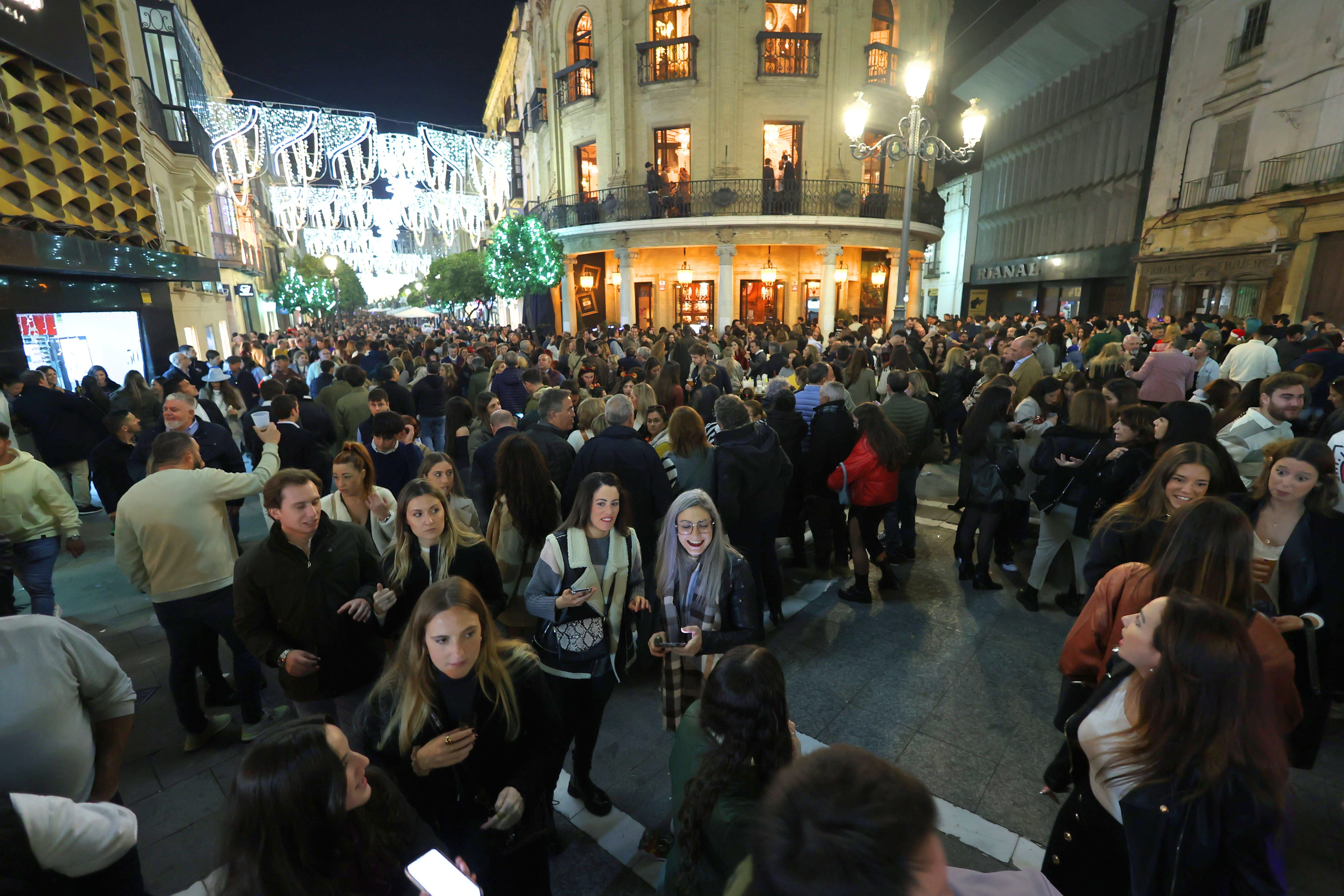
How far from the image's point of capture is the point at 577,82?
21531 mm

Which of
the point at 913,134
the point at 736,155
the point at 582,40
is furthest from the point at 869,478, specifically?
the point at 582,40

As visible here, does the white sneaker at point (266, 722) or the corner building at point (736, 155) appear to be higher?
the corner building at point (736, 155)

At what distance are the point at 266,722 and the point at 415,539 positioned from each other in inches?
78.2

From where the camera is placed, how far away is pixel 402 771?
2.01m

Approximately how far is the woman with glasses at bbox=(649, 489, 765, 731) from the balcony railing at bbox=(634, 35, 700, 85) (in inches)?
812

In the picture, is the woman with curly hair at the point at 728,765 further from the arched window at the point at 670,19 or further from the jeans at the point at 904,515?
the arched window at the point at 670,19

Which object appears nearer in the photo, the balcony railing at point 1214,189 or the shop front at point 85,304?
the shop front at point 85,304

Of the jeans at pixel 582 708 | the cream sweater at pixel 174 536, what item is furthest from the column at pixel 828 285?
the cream sweater at pixel 174 536

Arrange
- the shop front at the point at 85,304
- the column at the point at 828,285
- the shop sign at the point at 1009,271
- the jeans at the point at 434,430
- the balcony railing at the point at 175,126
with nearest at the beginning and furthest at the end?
the jeans at the point at 434,430
the shop front at the point at 85,304
the balcony railing at the point at 175,126
the column at the point at 828,285
the shop sign at the point at 1009,271

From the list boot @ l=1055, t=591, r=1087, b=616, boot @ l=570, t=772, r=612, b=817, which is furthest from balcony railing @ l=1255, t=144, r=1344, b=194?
boot @ l=570, t=772, r=612, b=817

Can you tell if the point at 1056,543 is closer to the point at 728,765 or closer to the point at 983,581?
the point at 983,581

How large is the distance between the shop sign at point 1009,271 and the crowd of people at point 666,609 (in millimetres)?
23255

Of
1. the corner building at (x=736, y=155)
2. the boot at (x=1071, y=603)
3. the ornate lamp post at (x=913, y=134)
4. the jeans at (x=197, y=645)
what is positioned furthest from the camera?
the corner building at (x=736, y=155)

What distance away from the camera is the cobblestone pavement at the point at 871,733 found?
2.88 meters
